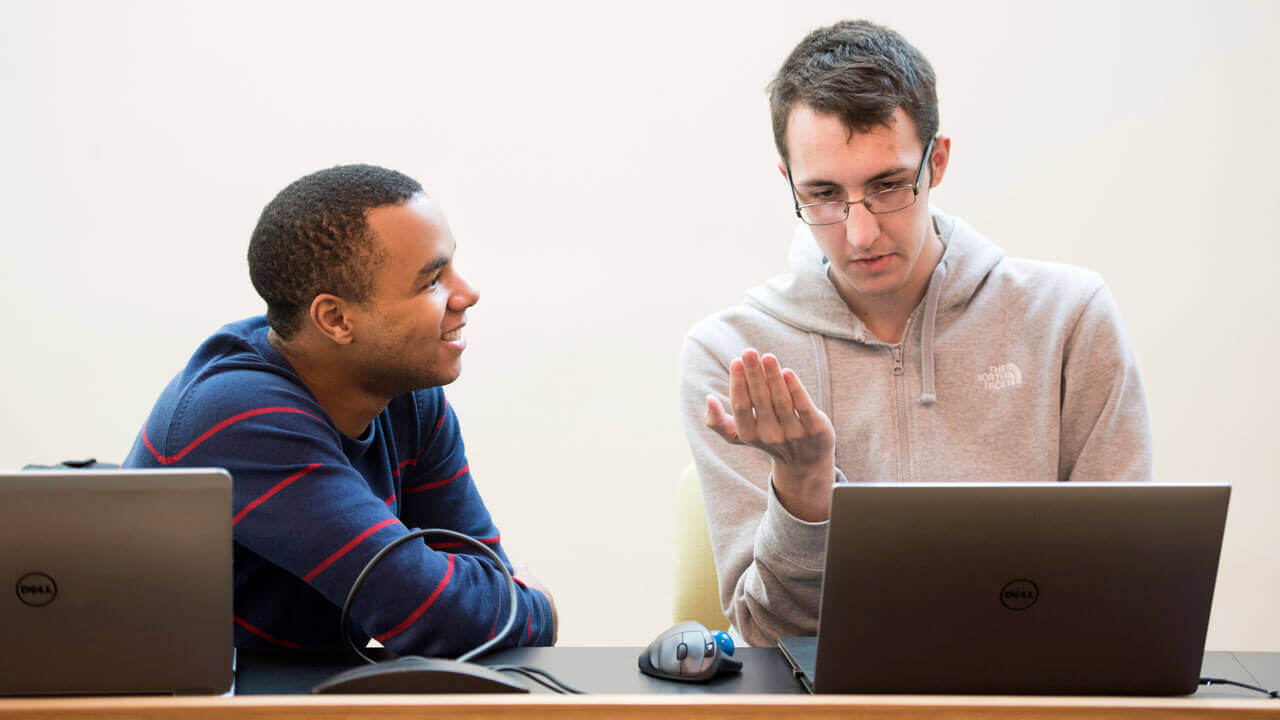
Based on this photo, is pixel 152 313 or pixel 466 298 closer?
pixel 466 298

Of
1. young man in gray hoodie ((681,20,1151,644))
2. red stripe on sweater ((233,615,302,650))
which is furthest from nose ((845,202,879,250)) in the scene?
red stripe on sweater ((233,615,302,650))

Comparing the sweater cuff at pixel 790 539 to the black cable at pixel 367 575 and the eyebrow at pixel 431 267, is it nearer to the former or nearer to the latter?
the black cable at pixel 367 575

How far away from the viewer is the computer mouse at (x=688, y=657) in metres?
0.97

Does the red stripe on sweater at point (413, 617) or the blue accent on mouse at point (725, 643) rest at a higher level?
the red stripe on sweater at point (413, 617)

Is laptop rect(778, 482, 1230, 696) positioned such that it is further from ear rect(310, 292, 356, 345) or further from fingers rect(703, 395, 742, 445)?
ear rect(310, 292, 356, 345)

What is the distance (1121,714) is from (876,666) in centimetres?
19

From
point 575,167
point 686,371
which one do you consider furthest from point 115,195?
point 686,371

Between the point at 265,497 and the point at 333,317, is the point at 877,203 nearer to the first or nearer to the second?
the point at 333,317

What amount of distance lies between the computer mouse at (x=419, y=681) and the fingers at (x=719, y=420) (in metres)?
0.37

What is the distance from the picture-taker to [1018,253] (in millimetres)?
2385

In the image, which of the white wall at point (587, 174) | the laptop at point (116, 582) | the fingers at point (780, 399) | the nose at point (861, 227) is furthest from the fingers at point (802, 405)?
the white wall at point (587, 174)

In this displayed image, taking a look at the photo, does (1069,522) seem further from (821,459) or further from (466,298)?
(466,298)

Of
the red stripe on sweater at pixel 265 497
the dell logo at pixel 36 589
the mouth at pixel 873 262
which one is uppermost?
the mouth at pixel 873 262

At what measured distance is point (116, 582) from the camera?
0.82 m
